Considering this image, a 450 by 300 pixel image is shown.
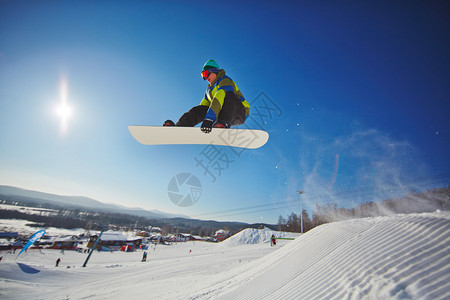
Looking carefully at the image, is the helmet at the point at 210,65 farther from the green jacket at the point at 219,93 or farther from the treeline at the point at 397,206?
the treeline at the point at 397,206

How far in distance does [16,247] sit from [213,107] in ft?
160

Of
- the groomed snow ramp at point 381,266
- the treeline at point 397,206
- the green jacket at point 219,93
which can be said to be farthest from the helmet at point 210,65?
the treeline at point 397,206

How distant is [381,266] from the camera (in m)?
1.94

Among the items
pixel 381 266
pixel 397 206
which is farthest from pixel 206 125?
pixel 397 206

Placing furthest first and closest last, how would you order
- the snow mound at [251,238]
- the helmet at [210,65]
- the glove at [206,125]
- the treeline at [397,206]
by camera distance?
the snow mound at [251,238] < the treeline at [397,206] < the helmet at [210,65] < the glove at [206,125]

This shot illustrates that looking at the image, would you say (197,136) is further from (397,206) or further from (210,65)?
(397,206)

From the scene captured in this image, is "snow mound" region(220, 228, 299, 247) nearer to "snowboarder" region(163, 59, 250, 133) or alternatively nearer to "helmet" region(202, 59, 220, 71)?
"snowboarder" region(163, 59, 250, 133)

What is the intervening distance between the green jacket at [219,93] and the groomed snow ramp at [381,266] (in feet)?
9.69

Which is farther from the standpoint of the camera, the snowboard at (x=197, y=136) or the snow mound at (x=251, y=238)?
the snow mound at (x=251, y=238)

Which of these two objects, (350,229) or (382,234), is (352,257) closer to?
(382,234)

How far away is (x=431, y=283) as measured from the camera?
5.05ft

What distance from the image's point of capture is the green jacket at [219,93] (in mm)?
3080

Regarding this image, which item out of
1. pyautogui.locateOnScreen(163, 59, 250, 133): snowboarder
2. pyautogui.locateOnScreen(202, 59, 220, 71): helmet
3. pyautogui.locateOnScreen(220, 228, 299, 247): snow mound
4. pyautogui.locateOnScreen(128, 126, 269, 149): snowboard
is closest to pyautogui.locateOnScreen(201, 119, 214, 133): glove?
pyautogui.locateOnScreen(163, 59, 250, 133): snowboarder

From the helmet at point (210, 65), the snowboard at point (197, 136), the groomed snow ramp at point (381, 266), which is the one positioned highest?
the helmet at point (210, 65)
